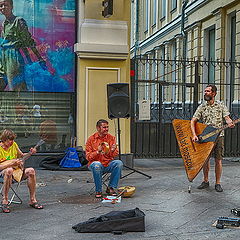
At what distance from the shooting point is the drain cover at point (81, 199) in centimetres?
742

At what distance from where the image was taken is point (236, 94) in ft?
53.9

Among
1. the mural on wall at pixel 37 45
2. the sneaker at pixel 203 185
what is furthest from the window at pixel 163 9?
the sneaker at pixel 203 185

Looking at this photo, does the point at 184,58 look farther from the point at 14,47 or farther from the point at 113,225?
the point at 113,225

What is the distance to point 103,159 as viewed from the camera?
779 centimetres

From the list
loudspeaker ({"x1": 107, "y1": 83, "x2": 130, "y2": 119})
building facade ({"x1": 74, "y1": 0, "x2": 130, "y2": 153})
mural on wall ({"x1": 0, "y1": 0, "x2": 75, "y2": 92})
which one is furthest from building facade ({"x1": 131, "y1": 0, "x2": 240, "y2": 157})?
loudspeaker ({"x1": 107, "y1": 83, "x2": 130, "y2": 119})

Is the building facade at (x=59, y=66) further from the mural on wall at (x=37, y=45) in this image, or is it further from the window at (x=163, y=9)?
the window at (x=163, y=9)

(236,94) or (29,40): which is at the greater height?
(29,40)

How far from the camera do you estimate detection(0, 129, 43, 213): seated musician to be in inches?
264

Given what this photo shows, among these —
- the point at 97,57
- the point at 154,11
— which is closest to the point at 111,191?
the point at 97,57

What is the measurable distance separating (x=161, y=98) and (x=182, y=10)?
12999 mm

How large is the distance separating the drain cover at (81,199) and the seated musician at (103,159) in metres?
0.13

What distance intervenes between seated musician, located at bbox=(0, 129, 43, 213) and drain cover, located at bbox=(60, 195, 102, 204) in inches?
24.4

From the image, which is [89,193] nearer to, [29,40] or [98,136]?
[98,136]

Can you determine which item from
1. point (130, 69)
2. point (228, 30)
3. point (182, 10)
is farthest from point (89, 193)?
point (182, 10)
